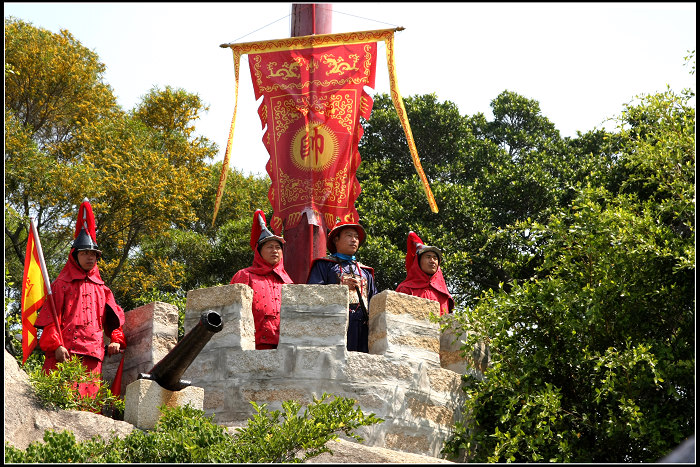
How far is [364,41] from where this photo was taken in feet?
42.9

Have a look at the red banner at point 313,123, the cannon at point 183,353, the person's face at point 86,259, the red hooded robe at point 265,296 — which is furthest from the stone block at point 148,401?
the red banner at point 313,123

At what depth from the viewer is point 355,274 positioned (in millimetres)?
11023

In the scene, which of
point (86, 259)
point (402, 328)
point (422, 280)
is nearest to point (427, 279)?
point (422, 280)

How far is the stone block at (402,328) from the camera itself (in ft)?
32.3

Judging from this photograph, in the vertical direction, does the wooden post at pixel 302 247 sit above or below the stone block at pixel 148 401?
above

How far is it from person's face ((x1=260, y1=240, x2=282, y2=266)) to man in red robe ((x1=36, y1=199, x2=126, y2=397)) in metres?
1.66

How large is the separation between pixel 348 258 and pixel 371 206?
8.32 m

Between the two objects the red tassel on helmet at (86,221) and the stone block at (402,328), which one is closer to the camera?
the stone block at (402,328)

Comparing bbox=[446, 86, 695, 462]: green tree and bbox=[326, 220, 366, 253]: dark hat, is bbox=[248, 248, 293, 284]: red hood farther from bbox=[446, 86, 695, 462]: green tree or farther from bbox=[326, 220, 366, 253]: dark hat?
bbox=[446, 86, 695, 462]: green tree

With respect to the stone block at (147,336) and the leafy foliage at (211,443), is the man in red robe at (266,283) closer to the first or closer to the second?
the stone block at (147,336)

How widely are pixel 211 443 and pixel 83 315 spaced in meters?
2.75

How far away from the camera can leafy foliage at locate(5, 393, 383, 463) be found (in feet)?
25.3

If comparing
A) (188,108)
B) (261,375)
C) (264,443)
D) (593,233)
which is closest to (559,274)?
(593,233)

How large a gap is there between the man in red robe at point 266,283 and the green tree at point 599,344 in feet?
6.75
